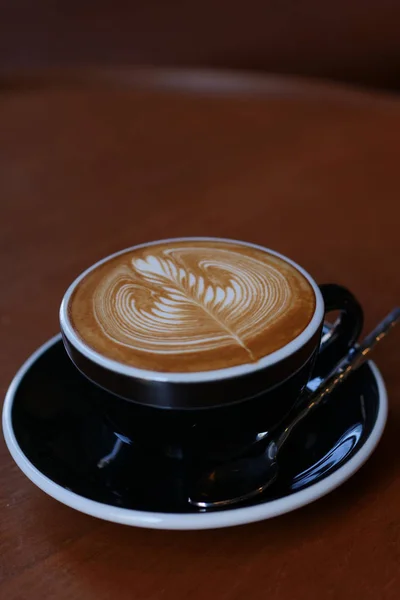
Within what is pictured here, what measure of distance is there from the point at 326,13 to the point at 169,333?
5.58 feet

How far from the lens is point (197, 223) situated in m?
0.80

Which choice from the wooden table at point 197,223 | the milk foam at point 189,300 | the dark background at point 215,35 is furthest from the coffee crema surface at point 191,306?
the dark background at point 215,35

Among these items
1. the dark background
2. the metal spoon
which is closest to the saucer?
the metal spoon

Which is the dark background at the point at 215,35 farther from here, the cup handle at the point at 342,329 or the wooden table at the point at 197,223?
the cup handle at the point at 342,329

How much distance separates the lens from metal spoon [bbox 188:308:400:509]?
396 mm

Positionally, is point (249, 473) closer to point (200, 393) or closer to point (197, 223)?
point (200, 393)

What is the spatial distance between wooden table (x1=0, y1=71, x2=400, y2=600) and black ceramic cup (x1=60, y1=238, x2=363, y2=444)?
6cm

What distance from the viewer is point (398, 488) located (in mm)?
430

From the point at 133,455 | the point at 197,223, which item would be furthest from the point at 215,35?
the point at 133,455

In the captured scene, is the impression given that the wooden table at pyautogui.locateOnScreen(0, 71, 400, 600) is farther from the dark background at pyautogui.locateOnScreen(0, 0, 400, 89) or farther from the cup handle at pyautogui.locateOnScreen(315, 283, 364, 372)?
the dark background at pyautogui.locateOnScreen(0, 0, 400, 89)

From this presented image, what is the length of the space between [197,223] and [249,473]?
1.45ft

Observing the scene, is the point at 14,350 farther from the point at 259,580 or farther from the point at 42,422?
the point at 259,580

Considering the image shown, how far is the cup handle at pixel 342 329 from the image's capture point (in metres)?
0.49

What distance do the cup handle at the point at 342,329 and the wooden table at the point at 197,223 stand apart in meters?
0.05
